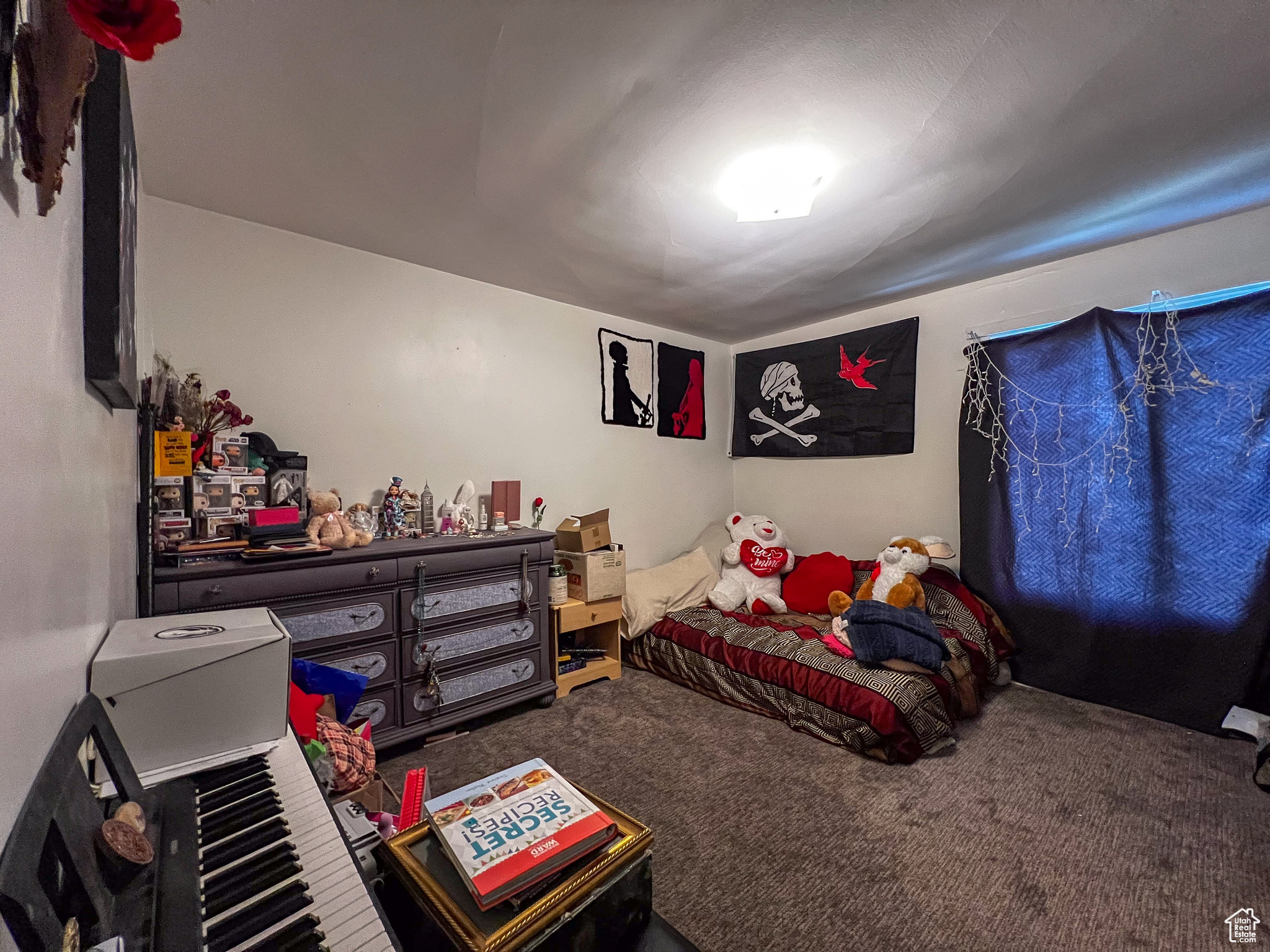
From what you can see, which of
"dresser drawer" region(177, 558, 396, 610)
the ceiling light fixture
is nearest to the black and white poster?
the ceiling light fixture

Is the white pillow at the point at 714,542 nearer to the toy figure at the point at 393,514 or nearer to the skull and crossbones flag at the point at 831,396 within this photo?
the skull and crossbones flag at the point at 831,396

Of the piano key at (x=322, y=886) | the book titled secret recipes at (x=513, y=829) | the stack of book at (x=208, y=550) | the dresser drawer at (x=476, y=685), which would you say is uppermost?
the stack of book at (x=208, y=550)

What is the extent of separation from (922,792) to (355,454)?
9.43ft

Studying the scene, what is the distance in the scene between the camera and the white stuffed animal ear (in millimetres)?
2975

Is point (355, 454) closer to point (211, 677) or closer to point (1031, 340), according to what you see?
point (211, 677)

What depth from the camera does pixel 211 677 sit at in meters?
0.93

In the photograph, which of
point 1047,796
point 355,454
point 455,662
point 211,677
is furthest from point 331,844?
point 1047,796

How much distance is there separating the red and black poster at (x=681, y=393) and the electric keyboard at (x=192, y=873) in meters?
3.38

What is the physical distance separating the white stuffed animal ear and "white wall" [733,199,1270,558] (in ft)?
0.92

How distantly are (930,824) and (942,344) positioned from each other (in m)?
2.66

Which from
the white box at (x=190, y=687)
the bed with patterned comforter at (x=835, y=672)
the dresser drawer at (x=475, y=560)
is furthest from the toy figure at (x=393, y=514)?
the bed with patterned comforter at (x=835, y=672)

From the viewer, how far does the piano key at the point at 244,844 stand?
2.20 feet

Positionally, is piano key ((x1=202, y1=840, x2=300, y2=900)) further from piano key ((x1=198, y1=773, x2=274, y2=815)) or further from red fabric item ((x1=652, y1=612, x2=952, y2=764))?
red fabric item ((x1=652, y1=612, x2=952, y2=764))

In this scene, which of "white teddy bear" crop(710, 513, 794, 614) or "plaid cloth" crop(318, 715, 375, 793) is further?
"white teddy bear" crop(710, 513, 794, 614)
